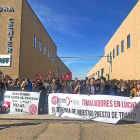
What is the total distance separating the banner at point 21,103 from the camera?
8289 mm

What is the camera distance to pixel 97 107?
7211 millimetres

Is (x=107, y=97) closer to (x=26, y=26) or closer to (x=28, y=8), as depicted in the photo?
(x=26, y=26)

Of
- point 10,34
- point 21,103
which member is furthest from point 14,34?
point 21,103

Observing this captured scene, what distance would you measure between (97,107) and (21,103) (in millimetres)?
3606

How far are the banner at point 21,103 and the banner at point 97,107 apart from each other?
85 cm

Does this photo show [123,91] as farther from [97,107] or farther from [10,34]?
[10,34]

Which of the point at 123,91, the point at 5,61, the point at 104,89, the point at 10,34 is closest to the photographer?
the point at 104,89

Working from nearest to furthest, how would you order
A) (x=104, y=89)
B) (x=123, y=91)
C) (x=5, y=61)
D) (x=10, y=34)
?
(x=104, y=89), (x=123, y=91), (x=5, y=61), (x=10, y=34)

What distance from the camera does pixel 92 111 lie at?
7.27 meters

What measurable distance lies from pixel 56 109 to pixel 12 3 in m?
12.5

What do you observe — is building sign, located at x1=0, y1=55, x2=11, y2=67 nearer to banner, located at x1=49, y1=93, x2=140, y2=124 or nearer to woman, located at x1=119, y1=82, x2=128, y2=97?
banner, located at x1=49, y1=93, x2=140, y2=124

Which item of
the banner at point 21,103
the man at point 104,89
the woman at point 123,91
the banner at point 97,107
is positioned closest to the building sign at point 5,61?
the banner at point 21,103

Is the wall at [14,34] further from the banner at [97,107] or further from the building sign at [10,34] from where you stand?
the banner at [97,107]

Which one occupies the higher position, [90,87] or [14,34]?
[14,34]
